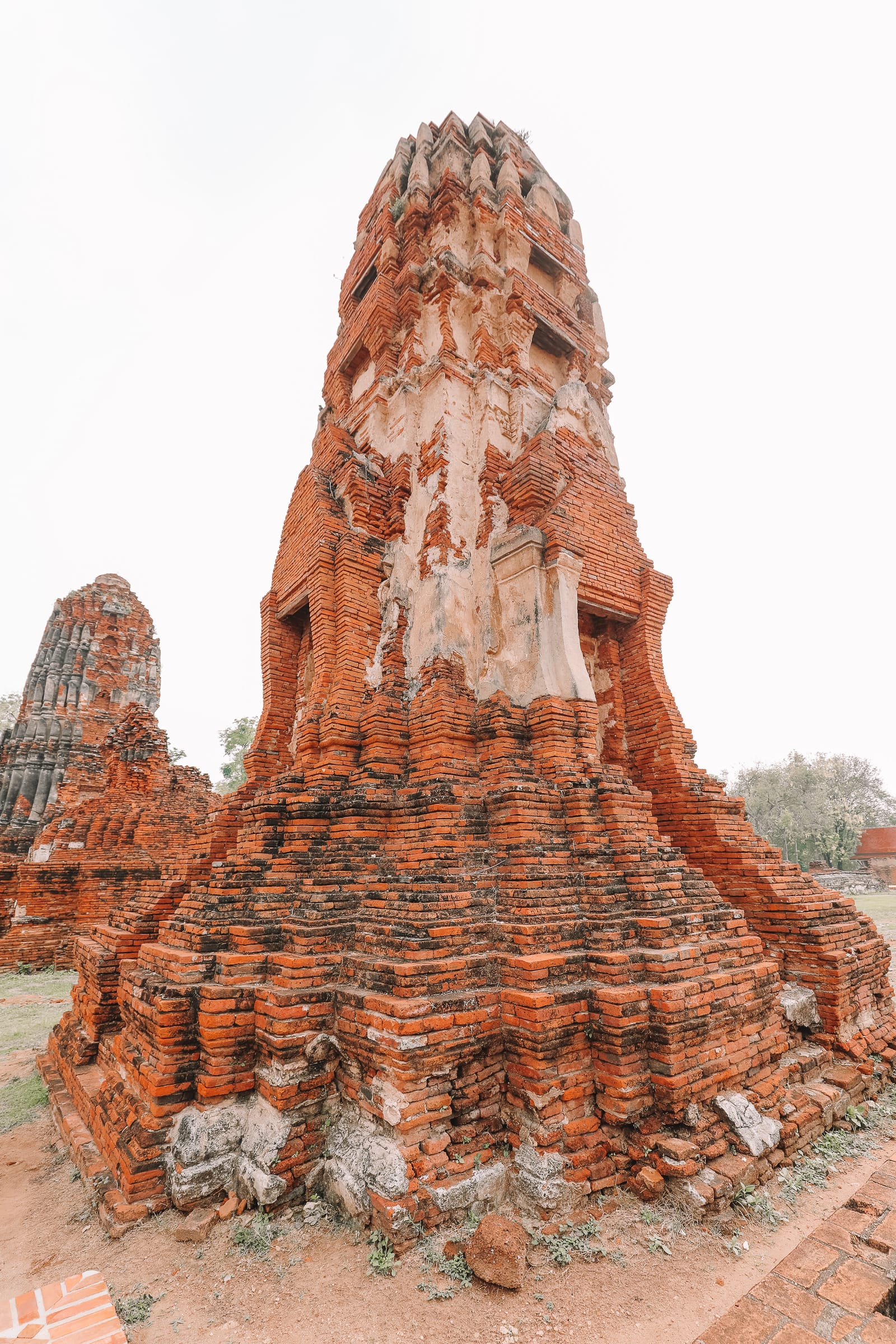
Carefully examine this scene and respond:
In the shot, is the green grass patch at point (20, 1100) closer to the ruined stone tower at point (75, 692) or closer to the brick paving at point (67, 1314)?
the brick paving at point (67, 1314)

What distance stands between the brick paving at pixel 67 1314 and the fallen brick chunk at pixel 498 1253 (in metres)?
1.46

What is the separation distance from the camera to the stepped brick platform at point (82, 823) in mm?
10773

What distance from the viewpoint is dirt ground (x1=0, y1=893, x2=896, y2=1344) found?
250 centimetres

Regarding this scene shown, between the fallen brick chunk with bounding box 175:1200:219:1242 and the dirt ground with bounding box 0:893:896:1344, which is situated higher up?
the fallen brick chunk with bounding box 175:1200:219:1242

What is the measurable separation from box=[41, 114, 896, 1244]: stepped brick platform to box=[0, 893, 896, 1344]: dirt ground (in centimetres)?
19

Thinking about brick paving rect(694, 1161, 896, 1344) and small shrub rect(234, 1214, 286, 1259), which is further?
small shrub rect(234, 1214, 286, 1259)

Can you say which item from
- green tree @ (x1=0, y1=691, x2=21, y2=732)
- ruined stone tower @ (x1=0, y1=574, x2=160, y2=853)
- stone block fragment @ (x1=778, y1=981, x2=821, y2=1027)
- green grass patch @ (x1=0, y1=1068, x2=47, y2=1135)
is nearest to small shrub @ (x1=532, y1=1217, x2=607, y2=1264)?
stone block fragment @ (x1=778, y1=981, x2=821, y2=1027)

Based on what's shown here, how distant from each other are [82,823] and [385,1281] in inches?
479

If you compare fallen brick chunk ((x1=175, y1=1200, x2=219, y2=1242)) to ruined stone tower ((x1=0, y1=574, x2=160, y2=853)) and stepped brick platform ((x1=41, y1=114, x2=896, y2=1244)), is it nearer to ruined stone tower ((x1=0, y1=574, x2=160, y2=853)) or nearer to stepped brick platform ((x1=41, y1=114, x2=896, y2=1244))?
stepped brick platform ((x1=41, y1=114, x2=896, y2=1244))

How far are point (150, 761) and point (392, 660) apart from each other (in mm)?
9364

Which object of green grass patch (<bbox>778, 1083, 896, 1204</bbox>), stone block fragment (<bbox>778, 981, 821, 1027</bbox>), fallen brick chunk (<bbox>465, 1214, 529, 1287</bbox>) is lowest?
green grass patch (<bbox>778, 1083, 896, 1204</bbox>)

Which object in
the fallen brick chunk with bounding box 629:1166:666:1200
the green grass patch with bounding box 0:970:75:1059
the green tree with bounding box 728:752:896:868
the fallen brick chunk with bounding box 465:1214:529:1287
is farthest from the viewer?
the green tree with bounding box 728:752:896:868

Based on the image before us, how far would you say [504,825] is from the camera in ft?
14.6

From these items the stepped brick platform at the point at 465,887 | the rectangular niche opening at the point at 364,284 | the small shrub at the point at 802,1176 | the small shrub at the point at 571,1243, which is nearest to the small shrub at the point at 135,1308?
the stepped brick platform at the point at 465,887
